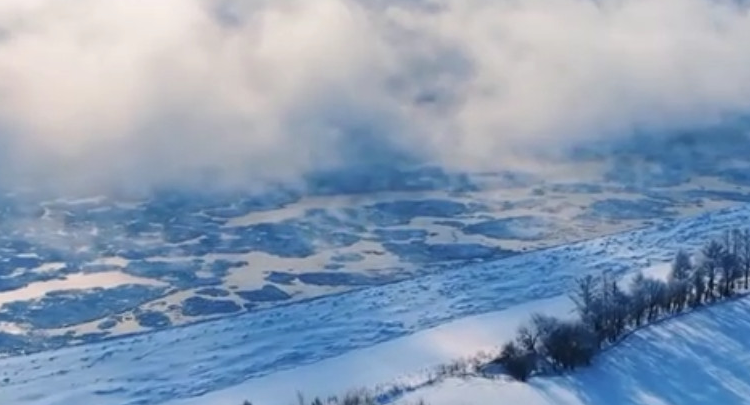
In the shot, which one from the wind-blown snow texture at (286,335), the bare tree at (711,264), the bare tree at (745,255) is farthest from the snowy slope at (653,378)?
the wind-blown snow texture at (286,335)

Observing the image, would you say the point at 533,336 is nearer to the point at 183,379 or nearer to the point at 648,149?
the point at 183,379

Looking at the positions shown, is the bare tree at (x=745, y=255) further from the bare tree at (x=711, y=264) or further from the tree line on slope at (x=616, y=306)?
the bare tree at (x=711, y=264)

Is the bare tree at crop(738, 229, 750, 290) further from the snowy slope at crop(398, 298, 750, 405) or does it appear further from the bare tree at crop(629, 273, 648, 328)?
the bare tree at crop(629, 273, 648, 328)

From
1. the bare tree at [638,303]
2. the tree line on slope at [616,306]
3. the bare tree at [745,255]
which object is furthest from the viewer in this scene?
the bare tree at [745,255]

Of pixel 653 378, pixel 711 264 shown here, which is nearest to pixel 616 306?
pixel 653 378

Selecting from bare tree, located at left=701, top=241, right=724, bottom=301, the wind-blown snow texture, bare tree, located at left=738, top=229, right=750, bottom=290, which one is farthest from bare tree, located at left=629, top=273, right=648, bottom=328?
the wind-blown snow texture

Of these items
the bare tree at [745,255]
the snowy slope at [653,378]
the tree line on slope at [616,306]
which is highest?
the bare tree at [745,255]

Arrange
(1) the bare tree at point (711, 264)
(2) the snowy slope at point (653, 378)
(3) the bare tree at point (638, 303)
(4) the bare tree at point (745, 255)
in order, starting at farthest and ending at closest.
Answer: (4) the bare tree at point (745, 255) < (1) the bare tree at point (711, 264) < (3) the bare tree at point (638, 303) < (2) the snowy slope at point (653, 378)
